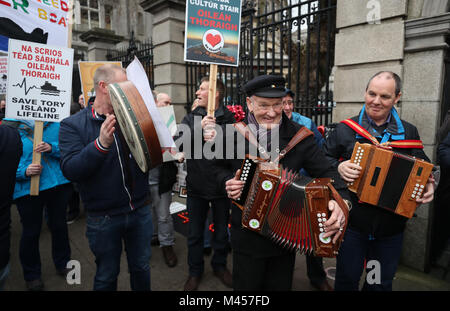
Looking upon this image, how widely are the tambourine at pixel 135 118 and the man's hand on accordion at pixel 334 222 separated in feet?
3.98

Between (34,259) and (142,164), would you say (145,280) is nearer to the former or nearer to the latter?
(142,164)

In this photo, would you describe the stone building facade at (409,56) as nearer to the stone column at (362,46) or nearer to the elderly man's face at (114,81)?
the stone column at (362,46)

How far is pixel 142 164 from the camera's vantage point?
1.93 m

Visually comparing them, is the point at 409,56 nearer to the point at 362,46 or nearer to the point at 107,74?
the point at 362,46

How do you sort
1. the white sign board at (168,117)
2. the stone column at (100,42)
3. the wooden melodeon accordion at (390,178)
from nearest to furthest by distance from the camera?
the wooden melodeon accordion at (390,178) → the white sign board at (168,117) → the stone column at (100,42)

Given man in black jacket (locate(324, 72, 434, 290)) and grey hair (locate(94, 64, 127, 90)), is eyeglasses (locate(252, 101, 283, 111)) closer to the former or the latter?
man in black jacket (locate(324, 72, 434, 290))

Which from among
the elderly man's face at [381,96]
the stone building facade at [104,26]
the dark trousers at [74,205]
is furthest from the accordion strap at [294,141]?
the stone building facade at [104,26]

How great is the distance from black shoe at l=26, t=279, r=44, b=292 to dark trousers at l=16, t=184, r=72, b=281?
4 cm

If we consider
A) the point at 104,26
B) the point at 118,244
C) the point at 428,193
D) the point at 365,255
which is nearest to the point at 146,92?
the point at 118,244

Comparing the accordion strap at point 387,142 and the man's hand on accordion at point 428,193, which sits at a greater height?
the accordion strap at point 387,142

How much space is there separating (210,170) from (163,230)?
1.37m

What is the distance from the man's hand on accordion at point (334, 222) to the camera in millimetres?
1719

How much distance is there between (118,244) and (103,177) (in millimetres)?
612

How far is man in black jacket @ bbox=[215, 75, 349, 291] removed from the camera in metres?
2.02
